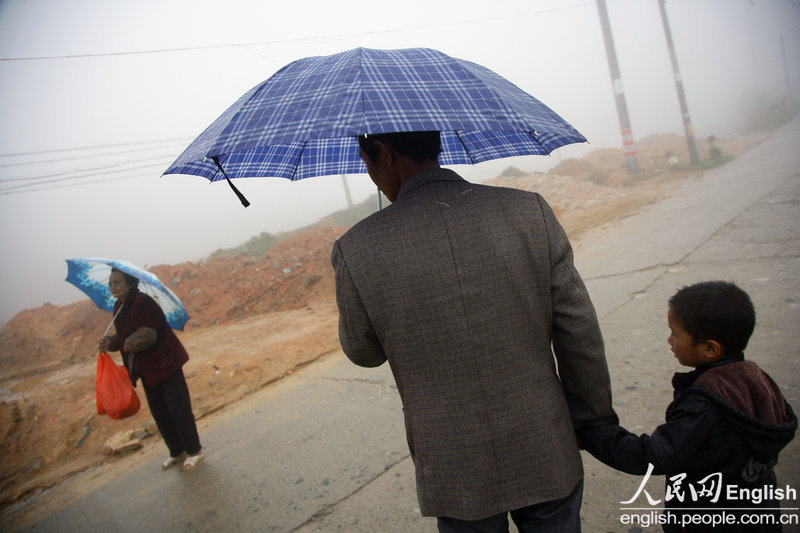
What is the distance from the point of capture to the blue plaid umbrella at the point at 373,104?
125 centimetres

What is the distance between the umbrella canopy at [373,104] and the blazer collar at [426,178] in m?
0.12

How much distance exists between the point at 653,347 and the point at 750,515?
8.40 feet

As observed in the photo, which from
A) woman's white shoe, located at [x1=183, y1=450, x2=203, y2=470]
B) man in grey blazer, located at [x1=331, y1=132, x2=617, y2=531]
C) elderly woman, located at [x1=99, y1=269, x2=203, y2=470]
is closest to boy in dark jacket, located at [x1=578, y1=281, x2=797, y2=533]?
man in grey blazer, located at [x1=331, y1=132, x2=617, y2=531]

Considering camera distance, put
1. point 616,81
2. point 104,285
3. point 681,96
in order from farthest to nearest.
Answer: point 616,81
point 681,96
point 104,285

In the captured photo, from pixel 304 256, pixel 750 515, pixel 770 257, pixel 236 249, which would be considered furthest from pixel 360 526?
pixel 236 249

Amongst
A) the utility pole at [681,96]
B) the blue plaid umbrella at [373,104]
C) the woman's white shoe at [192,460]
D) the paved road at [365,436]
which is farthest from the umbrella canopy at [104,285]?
the utility pole at [681,96]

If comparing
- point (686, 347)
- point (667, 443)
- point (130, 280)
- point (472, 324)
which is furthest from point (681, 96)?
point (472, 324)

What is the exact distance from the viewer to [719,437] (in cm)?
129

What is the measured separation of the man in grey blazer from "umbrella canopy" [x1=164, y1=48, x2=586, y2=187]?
0.66ft

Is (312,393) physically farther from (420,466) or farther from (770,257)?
(770,257)

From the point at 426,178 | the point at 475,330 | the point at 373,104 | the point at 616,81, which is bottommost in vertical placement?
the point at 475,330

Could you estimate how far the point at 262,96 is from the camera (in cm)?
160

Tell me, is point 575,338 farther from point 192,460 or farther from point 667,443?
point 192,460

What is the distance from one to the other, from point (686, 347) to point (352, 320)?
113cm
